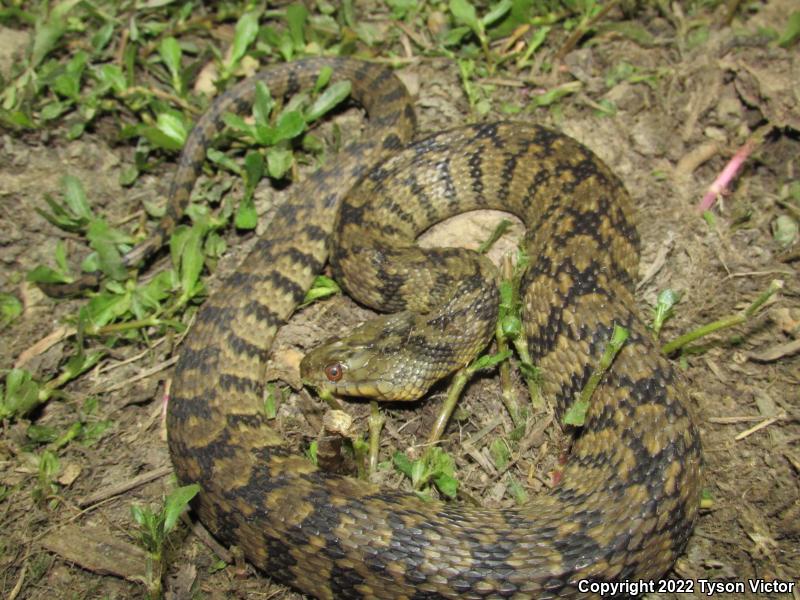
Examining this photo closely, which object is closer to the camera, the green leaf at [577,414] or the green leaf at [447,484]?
the green leaf at [577,414]

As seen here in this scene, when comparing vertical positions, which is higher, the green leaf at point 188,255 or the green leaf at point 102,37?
the green leaf at point 102,37

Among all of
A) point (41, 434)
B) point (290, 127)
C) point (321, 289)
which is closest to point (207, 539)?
point (41, 434)

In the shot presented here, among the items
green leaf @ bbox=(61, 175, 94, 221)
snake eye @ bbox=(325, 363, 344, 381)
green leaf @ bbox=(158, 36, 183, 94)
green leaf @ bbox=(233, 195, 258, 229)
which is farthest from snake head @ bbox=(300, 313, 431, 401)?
green leaf @ bbox=(158, 36, 183, 94)

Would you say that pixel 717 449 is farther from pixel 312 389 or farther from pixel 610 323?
pixel 312 389

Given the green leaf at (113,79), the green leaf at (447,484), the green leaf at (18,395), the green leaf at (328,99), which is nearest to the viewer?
the green leaf at (447,484)

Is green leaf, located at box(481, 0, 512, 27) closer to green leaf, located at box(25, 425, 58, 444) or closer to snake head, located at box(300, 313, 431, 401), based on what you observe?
snake head, located at box(300, 313, 431, 401)

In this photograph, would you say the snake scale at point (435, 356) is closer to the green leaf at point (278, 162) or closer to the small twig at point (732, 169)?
the green leaf at point (278, 162)

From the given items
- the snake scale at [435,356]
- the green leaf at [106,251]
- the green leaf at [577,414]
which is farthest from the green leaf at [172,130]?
the green leaf at [577,414]
